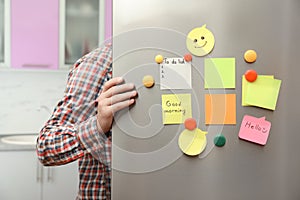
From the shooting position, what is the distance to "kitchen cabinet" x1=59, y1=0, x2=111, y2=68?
2.62 meters

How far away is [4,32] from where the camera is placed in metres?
2.46

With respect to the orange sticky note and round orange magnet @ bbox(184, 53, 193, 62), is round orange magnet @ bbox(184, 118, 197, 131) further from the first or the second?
round orange magnet @ bbox(184, 53, 193, 62)

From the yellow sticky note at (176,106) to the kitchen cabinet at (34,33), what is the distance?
1803 mm

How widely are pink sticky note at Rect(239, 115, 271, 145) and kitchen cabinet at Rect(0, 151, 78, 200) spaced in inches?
68.0

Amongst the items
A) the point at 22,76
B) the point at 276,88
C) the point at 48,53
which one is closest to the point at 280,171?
the point at 276,88

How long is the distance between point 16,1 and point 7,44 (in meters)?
0.27

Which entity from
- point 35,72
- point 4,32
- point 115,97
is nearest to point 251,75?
point 115,97

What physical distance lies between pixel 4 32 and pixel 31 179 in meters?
0.92

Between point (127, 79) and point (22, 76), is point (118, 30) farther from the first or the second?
point (22, 76)

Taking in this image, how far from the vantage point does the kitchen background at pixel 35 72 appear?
2.38 meters

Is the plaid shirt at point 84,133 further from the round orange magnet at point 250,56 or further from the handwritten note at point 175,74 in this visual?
the round orange magnet at point 250,56

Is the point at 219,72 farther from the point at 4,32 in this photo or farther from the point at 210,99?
the point at 4,32

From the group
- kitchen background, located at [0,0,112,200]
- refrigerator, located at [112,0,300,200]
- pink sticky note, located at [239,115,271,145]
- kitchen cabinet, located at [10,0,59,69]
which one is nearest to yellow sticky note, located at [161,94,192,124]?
refrigerator, located at [112,0,300,200]

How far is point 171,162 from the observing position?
0.89 m
